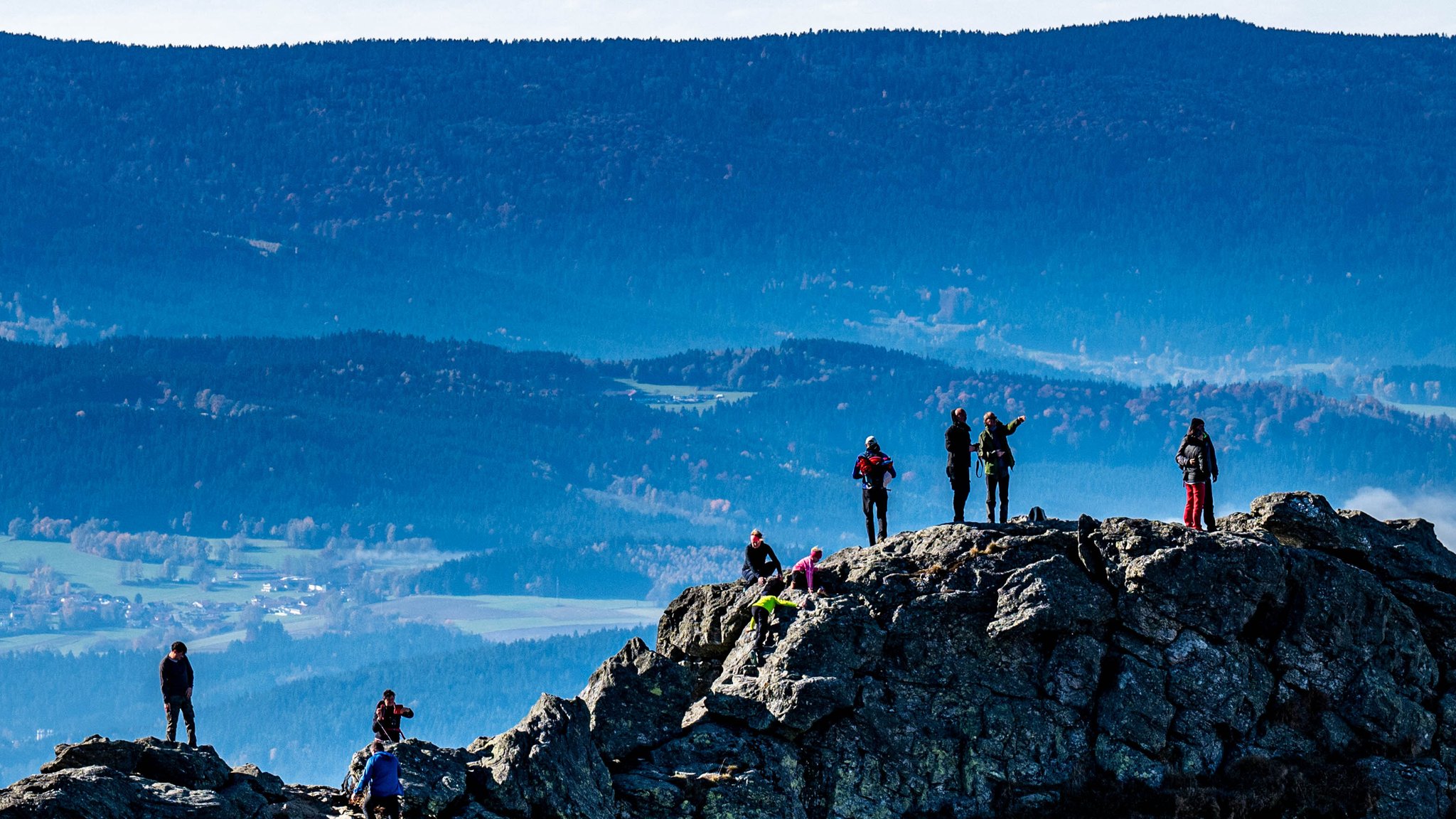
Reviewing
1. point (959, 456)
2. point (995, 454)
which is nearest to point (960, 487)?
point (959, 456)

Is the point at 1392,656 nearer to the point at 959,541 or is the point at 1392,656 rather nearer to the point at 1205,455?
the point at 1205,455

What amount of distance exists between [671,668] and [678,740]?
2.93m

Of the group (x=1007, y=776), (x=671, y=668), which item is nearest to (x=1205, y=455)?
(x=1007, y=776)

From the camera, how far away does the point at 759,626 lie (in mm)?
56812

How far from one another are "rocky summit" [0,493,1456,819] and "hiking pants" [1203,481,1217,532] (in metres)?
1.97

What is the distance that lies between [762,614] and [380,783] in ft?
46.2

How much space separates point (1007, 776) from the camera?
5456 centimetres

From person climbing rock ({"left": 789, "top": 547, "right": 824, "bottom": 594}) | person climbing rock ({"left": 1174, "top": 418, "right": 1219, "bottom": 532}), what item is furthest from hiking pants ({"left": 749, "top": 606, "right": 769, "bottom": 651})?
person climbing rock ({"left": 1174, "top": 418, "right": 1219, "bottom": 532})

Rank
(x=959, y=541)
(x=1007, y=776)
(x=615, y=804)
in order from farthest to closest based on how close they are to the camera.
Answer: (x=959, y=541) < (x=1007, y=776) < (x=615, y=804)

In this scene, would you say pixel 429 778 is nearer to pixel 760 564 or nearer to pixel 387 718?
pixel 387 718

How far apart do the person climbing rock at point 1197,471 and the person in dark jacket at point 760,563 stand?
11.0 metres

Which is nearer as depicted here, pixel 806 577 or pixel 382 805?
pixel 382 805

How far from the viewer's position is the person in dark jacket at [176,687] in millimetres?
52906

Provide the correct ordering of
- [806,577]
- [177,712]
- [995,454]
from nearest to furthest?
[177,712]
[806,577]
[995,454]
